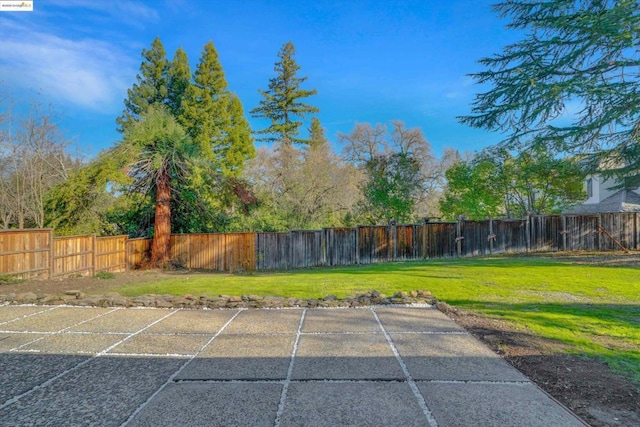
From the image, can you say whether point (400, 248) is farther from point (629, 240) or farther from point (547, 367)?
point (547, 367)

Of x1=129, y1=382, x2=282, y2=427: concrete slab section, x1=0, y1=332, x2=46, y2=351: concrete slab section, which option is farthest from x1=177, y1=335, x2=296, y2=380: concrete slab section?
x1=0, y1=332, x2=46, y2=351: concrete slab section

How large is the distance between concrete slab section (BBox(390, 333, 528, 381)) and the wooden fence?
10.0 metres

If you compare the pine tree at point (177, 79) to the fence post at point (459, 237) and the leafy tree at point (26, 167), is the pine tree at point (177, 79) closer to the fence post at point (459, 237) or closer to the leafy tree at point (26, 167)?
the leafy tree at point (26, 167)

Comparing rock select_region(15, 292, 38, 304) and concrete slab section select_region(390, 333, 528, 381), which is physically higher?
rock select_region(15, 292, 38, 304)

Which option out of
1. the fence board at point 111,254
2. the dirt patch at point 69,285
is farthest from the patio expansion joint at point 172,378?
the fence board at point 111,254

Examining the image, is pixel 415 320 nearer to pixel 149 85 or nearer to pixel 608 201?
pixel 608 201

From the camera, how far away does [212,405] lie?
8.46 ft

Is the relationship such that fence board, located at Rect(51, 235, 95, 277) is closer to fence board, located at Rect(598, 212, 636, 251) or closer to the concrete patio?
the concrete patio

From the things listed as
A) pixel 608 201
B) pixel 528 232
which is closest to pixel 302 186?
pixel 528 232

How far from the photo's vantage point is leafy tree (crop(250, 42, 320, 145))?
90.9 feet

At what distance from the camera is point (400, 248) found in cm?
1432

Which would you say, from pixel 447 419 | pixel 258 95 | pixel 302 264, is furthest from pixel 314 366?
pixel 258 95

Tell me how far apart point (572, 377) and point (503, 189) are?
16.6 metres

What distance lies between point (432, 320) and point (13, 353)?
4.94 m
